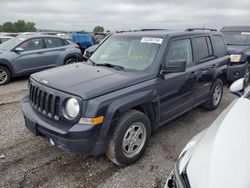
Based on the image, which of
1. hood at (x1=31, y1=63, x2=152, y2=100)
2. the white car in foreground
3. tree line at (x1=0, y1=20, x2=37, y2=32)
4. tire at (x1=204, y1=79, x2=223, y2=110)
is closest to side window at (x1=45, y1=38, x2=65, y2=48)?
hood at (x1=31, y1=63, x2=152, y2=100)

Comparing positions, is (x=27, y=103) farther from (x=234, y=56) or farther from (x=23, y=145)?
(x=234, y=56)

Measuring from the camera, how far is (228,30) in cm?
902

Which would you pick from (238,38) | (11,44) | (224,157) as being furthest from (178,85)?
(11,44)

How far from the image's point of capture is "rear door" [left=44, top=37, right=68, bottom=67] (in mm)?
8242

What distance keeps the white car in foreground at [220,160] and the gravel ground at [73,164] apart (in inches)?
42.8

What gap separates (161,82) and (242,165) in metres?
1.89

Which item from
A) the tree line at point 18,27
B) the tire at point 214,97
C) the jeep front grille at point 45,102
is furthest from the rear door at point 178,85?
the tree line at point 18,27

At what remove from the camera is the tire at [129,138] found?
2.85m

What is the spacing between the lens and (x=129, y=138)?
3068mm

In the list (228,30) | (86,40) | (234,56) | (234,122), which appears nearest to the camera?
(234,122)

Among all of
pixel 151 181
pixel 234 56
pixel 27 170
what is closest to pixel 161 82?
pixel 151 181

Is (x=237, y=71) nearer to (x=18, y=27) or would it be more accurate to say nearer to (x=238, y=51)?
(x=238, y=51)

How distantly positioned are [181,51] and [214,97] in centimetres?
188

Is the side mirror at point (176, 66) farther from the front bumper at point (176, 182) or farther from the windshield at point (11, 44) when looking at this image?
the windshield at point (11, 44)
